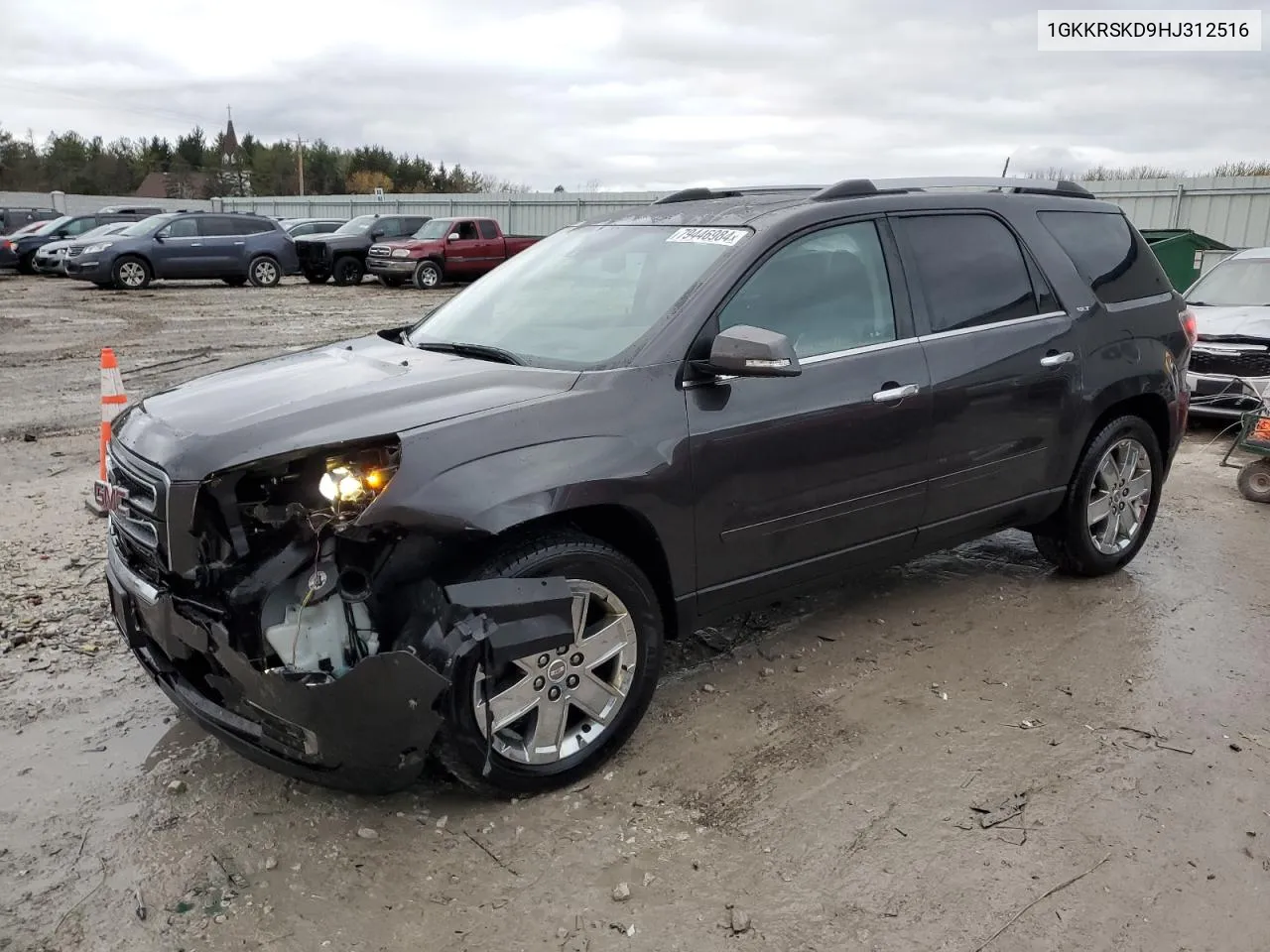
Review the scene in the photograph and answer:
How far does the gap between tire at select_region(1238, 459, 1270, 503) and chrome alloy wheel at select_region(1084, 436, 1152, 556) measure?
6.88 feet

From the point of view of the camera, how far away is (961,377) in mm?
4234

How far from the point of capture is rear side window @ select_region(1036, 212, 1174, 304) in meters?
4.93

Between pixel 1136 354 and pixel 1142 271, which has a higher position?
pixel 1142 271

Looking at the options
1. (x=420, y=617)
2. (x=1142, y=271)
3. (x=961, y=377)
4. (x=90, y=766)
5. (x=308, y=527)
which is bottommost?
(x=90, y=766)

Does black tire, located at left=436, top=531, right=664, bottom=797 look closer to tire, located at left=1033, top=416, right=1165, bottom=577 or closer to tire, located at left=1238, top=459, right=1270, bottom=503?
tire, located at left=1033, top=416, right=1165, bottom=577

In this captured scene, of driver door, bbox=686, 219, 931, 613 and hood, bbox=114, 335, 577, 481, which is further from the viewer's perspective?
driver door, bbox=686, 219, 931, 613

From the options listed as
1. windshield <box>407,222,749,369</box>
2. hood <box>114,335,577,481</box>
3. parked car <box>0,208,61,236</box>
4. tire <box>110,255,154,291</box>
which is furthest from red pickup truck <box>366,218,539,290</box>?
hood <box>114,335,577,481</box>

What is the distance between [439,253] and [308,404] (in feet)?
69.6

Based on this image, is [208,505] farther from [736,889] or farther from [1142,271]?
[1142,271]

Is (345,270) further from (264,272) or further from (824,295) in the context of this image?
(824,295)

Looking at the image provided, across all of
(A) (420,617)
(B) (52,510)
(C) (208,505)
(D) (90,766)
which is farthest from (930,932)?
(B) (52,510)

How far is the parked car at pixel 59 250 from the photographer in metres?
24.2

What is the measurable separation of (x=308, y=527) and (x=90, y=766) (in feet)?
4.28

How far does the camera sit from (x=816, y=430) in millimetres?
A: 3770
